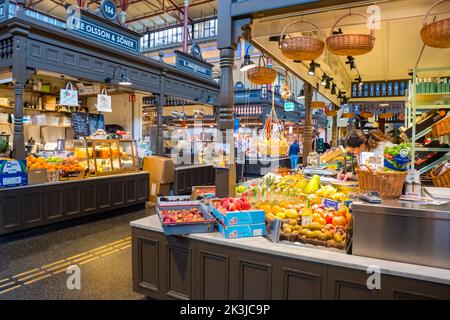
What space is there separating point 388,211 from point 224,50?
6.69ft

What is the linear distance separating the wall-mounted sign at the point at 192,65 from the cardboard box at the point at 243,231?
7390mm

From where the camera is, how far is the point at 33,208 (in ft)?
17.4

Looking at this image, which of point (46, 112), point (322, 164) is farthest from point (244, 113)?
point (322, 164)

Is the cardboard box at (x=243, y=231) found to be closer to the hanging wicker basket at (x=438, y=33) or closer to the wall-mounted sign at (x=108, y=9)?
the hanging wicker basket at (x=438, y=33)

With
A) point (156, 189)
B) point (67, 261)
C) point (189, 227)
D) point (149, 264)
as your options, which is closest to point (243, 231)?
point (189, 227)

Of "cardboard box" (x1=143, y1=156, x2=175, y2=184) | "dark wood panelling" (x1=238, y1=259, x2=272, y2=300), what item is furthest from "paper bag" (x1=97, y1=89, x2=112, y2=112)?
"dark wood panelling" (x1=238, y1=259, x2=272, y2=300)

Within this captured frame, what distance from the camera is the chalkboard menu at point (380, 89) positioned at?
9.37 metres

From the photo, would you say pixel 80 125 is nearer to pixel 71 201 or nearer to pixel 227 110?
pixel 71 201

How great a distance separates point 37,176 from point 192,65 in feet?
18.9

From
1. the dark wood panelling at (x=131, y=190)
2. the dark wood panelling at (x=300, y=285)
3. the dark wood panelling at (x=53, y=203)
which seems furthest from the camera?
the dark wood panelling at (x=131, y=190)

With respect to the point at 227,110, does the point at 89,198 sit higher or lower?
lower

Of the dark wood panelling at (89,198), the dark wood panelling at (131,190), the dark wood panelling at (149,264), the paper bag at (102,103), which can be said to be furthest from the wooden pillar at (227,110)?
the paper bag at (102,103)
